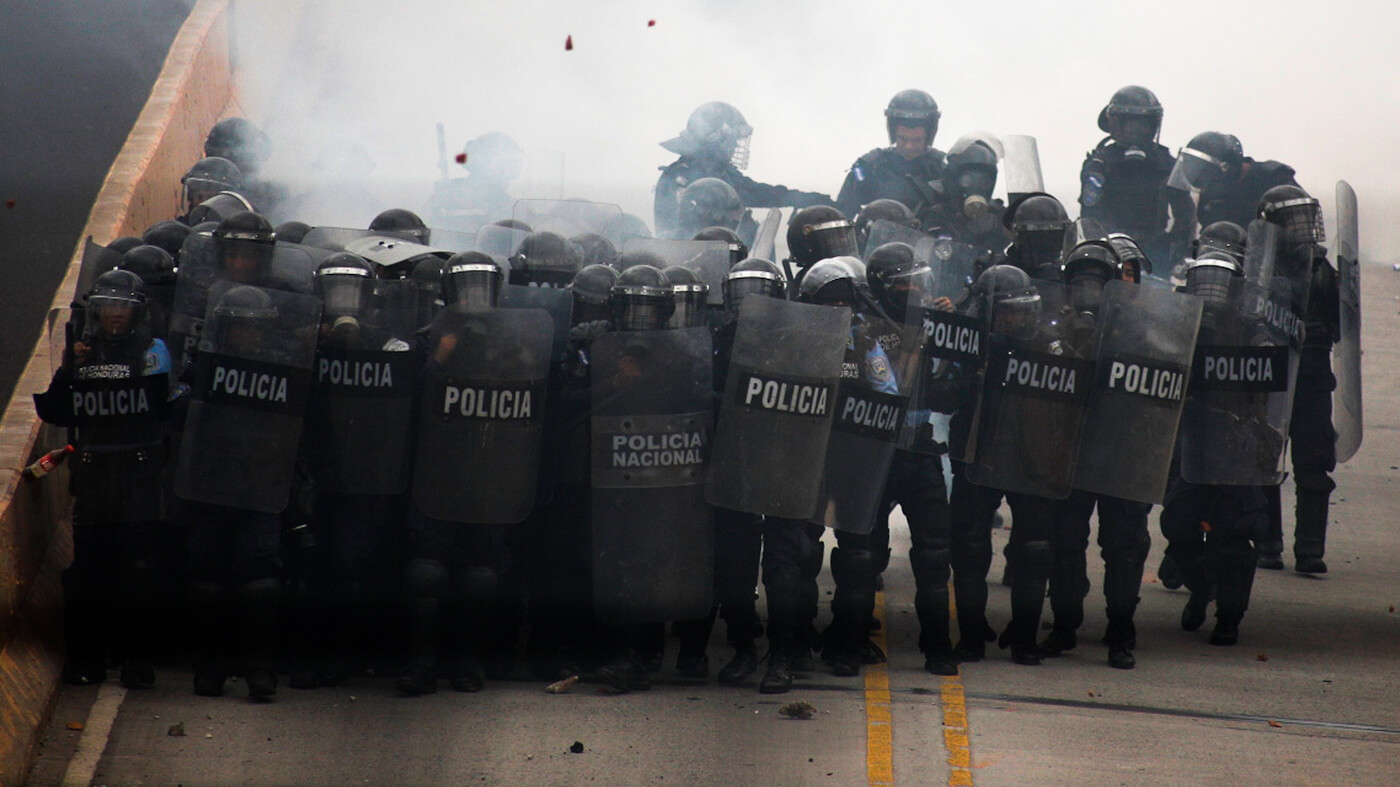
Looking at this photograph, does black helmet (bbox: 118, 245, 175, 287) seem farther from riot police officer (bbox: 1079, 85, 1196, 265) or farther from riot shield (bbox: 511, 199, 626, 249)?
riot police officer (bbox: 1079, 85, 1196, 265)

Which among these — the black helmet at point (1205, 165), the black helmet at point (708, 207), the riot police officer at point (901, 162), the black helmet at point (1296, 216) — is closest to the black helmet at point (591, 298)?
the black helmet at point (1296, 216)

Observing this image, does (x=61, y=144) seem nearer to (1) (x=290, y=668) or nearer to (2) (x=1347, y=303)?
(1) (x=290, y=668)

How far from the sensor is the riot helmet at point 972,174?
11289mm

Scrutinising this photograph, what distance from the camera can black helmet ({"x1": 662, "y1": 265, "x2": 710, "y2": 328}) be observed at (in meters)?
6.96

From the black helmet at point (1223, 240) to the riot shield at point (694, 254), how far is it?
8.01 feet

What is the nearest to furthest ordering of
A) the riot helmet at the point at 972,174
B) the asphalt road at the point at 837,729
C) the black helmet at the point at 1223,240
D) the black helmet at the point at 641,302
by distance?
the asphalt road at the point at 837,729
the black helmet at the point at 641,302
the black helmet at the point at 1223,240
the riot helmet at the point at 972,174

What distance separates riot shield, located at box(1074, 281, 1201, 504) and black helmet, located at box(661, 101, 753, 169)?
19.4 feet

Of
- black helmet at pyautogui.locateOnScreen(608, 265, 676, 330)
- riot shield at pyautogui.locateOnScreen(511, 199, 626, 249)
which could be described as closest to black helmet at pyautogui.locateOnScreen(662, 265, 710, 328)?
black helmet at pyautogui.locateOnScreen(608, 265, 676, 330)

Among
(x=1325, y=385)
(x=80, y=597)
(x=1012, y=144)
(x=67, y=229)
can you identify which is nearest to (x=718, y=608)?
(x=80, y=597)

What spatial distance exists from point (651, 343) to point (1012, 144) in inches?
238

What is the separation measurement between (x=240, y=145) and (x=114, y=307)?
5.59 m

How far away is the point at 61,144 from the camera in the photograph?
1545 cm

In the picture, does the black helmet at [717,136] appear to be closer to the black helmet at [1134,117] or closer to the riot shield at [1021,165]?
the riot shield at [1021,165]

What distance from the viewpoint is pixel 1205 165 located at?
39.9 ft
